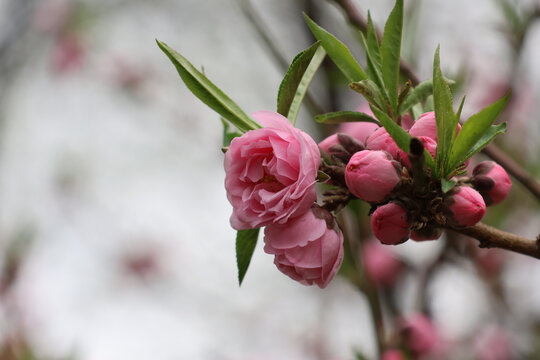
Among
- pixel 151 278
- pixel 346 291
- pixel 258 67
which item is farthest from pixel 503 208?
pixel 151 278

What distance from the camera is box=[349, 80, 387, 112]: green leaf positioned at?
66 cm

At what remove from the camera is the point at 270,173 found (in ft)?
2.24

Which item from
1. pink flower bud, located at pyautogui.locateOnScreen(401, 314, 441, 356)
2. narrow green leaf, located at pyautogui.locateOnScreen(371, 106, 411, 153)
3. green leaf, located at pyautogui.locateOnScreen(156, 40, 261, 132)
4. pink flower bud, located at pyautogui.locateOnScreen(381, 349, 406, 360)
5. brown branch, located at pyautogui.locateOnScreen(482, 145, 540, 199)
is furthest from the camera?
pink flower bud, located at pyautogui.locateOnScreen(401, 314, 441, 356)

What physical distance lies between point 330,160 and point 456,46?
4.21m

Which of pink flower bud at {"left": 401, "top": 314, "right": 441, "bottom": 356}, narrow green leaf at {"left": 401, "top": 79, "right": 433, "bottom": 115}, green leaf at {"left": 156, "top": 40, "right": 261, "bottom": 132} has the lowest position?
pink flower bud at {"left": 401, "top": 314, "right": 441, "bottom": 356}

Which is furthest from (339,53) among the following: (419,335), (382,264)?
(382,264)

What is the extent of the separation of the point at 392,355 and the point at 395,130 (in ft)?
3.29

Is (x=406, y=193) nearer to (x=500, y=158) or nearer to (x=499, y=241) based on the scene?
(x=499, y=241)

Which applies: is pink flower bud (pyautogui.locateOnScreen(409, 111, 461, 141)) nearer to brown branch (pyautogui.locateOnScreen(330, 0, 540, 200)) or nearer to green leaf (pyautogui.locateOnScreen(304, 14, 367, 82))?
green leaf (pyautogui.locateOnScreen(304, 14, 367, 82))

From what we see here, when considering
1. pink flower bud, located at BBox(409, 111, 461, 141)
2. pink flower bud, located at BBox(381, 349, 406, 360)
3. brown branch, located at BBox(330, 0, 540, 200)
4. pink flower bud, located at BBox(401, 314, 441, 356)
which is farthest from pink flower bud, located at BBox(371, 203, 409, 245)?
pink flower bud, located at BBox(401, 314, 441, 356)

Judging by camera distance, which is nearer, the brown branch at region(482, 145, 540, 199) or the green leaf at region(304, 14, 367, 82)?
the green leaf at region(304, 14, 367, 82)

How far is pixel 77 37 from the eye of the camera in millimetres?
5242

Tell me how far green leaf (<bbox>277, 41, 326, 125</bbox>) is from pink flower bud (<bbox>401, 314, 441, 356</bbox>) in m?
1.07

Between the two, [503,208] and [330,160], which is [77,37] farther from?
[330,160]
